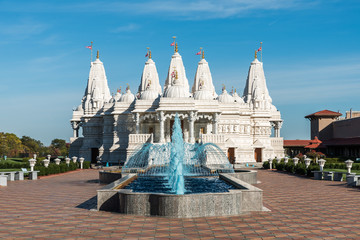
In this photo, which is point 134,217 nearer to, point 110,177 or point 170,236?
point 170,236

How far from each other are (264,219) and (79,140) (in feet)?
173

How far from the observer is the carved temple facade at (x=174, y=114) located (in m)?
47.1

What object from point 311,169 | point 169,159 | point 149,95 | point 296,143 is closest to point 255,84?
point 296,143

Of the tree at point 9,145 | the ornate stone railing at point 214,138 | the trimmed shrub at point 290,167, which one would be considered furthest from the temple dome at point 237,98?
the tree at point 9,145

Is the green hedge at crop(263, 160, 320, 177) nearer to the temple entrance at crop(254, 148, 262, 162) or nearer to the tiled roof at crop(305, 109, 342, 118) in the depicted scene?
the temple entrance at crop(254, 148, 262, 162)

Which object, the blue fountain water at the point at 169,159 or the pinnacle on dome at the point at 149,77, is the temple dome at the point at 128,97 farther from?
the blue fountain water at the point at 169,159

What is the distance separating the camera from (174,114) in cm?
4669

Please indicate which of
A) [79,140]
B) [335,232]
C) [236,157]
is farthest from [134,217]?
[79,140]

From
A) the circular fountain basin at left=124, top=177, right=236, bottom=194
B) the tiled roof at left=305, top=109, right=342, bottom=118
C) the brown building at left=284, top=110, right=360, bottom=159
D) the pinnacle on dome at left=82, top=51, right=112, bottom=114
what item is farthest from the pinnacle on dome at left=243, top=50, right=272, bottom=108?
the circular fountain basin at left=124, top=177, right=236, bottom=194

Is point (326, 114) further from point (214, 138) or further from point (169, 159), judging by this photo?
point (169, 159)

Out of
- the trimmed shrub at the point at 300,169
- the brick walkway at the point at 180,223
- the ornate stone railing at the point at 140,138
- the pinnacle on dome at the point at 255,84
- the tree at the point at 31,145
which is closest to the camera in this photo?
the brick walkway at the point at 180,223

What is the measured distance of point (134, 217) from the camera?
12.6 metres

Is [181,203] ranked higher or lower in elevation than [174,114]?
lower

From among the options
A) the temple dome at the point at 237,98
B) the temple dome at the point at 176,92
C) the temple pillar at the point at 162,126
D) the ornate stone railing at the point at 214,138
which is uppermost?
the temple dome at the point at 237,98
